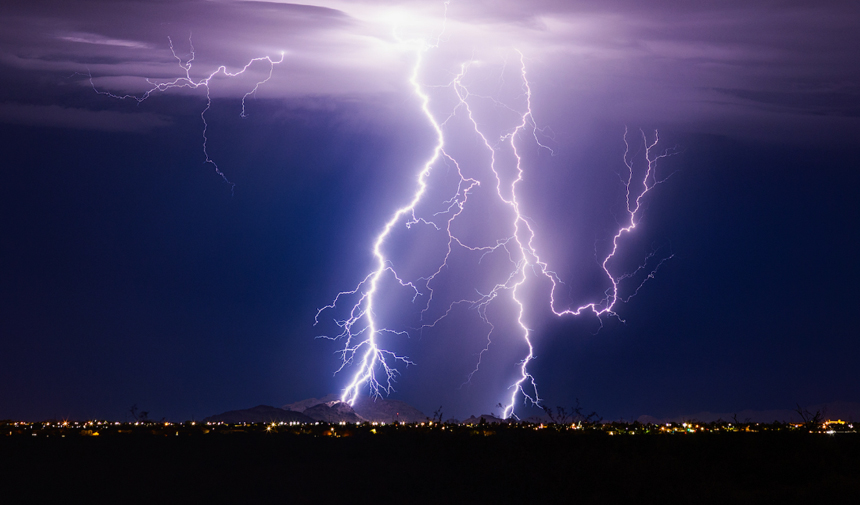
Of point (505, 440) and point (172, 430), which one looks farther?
point (172, 430)

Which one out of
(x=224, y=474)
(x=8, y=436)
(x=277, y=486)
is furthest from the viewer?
(x=8, y=436)

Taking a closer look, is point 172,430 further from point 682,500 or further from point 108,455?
point 682,500

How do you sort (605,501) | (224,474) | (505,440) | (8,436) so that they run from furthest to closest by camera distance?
(8,436), (505,440), (224,474), (605,501)

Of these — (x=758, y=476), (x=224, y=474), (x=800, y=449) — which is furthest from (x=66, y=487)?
(x=800, y=449)

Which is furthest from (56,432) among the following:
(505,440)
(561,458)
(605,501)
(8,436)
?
(605,501)

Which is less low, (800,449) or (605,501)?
(800,449)

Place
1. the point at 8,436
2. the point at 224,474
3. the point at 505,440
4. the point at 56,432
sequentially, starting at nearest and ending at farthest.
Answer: the point at 224,474, the point at 505,440, the point at 8,436, the point at 56,432
